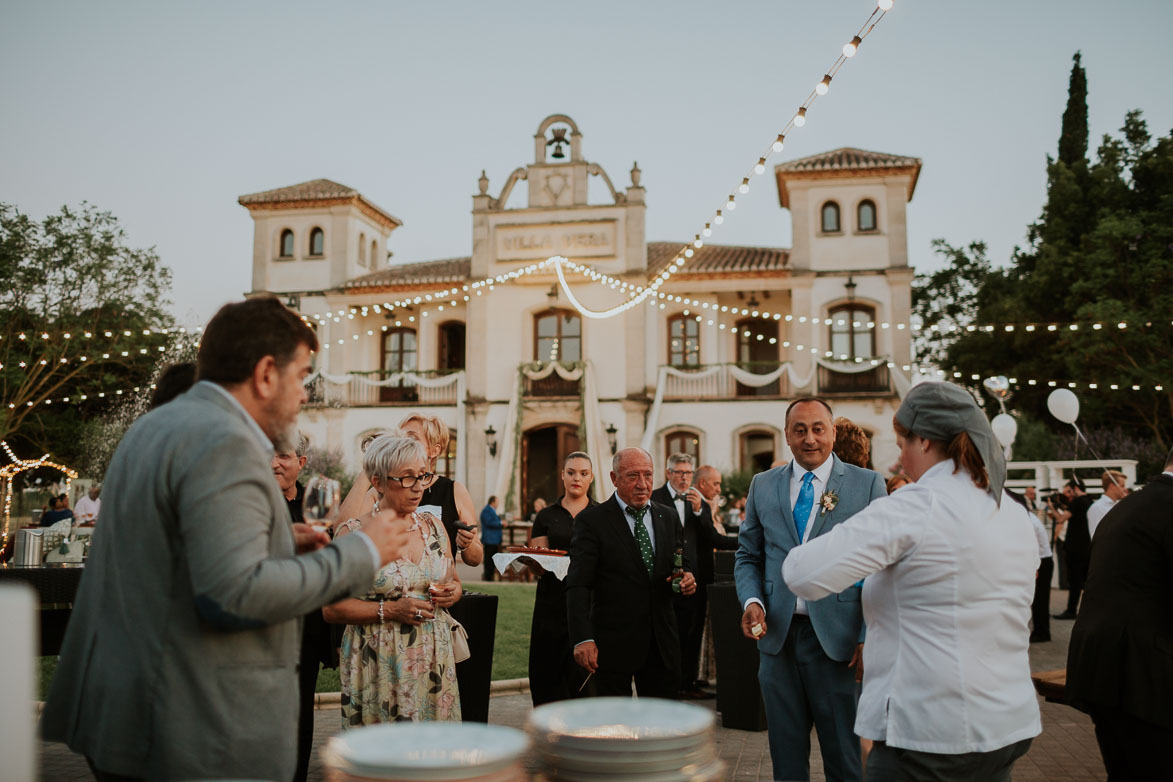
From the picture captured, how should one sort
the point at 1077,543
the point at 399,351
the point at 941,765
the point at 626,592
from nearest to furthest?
the point at 941,765 → the point at 626,592 → the point at 1077,543 → the point at 399,351

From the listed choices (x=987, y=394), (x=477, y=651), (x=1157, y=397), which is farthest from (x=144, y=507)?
(x=987, y=394)

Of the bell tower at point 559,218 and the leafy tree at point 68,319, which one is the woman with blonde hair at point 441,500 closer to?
the bell tower at point 559,218

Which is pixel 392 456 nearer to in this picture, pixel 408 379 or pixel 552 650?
pixel 552 650

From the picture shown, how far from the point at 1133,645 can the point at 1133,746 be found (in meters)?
0.37

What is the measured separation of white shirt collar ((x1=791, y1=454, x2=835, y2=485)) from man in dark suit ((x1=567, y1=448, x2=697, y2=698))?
0.87 meters

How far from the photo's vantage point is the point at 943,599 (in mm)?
2273

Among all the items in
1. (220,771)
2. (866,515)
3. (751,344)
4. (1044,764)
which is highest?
(751,344)

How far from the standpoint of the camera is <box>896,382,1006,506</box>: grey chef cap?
2387mm

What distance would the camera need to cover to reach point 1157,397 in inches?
936

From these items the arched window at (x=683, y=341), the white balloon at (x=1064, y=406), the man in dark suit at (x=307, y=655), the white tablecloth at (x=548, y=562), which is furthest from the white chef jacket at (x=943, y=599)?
the arched window at (x=683, y=341)

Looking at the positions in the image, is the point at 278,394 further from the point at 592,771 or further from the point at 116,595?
the point at 592,771

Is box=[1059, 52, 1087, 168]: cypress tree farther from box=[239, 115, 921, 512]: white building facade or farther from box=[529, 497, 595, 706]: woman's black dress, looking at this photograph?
box=[529, 497, 595, 706]: woman's black dress

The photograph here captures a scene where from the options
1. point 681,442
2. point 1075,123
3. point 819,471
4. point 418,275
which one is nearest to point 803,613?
point 819,471

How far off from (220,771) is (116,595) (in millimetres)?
406
